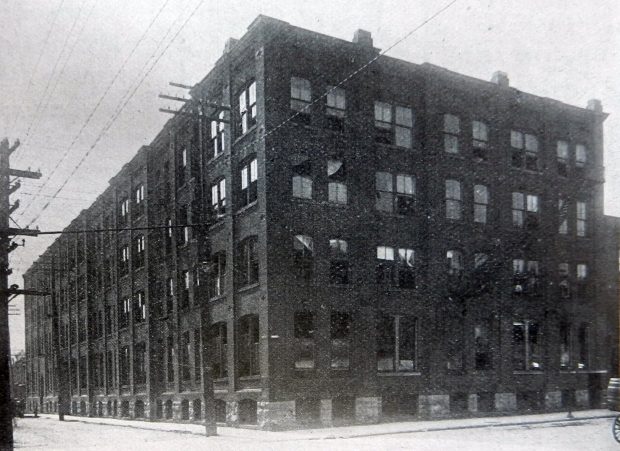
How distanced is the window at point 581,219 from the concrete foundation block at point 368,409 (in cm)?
1563

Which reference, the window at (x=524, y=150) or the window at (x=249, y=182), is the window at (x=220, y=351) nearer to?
the window at (x=249, y=182)

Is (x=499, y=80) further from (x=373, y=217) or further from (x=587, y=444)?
(x=587, y=444)

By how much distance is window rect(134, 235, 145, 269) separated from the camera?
42.2 meters

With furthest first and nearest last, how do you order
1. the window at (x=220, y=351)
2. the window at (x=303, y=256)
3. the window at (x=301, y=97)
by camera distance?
the window at (x=220, y=351) → the window at (x=301, y=97) → the window at (x=303, y=256)

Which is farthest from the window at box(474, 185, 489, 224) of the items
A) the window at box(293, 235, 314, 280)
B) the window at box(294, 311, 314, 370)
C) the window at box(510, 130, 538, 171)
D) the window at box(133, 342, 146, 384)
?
the window at box(133, 342, 146, 384)

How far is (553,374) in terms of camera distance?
32312mm

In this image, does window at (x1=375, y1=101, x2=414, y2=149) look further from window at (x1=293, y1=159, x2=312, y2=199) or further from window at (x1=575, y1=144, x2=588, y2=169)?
window at (x1=575, y1=144, x2=588, y2=169)

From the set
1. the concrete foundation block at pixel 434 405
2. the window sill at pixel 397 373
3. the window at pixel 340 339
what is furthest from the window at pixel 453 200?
the concrete foundation block at pixel 434 405

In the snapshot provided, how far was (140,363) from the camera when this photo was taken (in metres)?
41.7

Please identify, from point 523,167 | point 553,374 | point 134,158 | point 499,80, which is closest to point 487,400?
point 553,374

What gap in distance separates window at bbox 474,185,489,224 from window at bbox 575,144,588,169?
673 centimetres

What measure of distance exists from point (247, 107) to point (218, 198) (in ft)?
16.6

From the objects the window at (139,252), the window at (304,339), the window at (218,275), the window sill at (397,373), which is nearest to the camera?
the window at (304,339)

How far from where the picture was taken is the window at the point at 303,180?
26.8m
